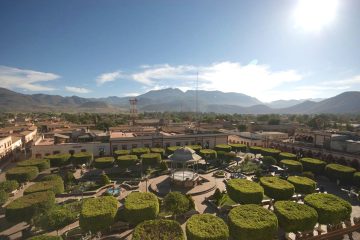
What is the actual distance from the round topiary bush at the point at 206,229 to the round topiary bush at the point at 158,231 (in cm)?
84

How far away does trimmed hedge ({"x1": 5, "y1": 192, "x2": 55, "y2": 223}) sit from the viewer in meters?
22.4

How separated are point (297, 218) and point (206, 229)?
8.23 metres

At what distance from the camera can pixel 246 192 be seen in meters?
25.6

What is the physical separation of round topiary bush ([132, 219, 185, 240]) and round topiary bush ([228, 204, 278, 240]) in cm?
451

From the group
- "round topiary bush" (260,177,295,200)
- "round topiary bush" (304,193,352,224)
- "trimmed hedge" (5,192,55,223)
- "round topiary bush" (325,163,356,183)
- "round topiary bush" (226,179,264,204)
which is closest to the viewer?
"round topiary bush" (304,193,352,224)

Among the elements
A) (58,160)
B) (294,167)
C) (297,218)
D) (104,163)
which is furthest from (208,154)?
(58,160)

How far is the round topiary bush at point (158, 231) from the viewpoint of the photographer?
685 inches

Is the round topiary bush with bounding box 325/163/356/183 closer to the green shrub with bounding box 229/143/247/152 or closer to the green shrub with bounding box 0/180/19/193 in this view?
the green shrub with bounding box 229/143/247/152

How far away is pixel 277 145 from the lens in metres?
61.2

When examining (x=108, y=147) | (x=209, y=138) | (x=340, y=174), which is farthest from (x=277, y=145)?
(x=108, y=147)

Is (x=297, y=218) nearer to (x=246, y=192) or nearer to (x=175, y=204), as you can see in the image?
(x=246, y=192)

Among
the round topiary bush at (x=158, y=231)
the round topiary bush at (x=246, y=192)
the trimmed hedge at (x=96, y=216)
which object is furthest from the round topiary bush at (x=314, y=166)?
the trimmed hedge at (x=96, y=216)

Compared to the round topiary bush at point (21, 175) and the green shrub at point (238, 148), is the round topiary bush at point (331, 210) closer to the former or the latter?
the green shrub at point (238, 148)

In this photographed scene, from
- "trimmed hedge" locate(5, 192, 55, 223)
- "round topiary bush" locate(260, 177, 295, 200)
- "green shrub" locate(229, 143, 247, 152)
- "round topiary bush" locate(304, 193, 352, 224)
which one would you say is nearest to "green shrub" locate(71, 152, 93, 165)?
"trimmed hedge" locate(5, 192, 55, 223)
